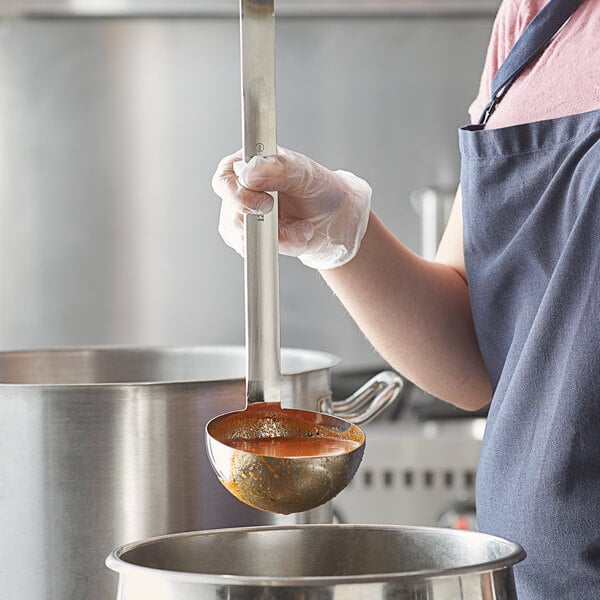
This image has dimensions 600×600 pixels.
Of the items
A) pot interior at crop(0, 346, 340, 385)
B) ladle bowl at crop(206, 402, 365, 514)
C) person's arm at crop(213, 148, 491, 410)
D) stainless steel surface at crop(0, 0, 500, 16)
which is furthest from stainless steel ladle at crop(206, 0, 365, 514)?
stainless steel surface at crop(0, 0, 500, 16)

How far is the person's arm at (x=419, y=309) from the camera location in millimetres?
958

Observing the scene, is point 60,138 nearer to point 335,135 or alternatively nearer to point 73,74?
point 73,74

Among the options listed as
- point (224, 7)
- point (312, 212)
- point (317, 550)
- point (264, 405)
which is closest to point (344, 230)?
point (312, 212)

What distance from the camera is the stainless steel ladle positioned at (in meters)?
0.63

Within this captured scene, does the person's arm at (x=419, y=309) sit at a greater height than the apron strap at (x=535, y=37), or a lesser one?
lesser

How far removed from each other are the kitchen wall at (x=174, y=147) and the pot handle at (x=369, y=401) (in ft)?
5.88

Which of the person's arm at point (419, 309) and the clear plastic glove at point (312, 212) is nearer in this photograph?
the clear plastic glove at point (312, 212)

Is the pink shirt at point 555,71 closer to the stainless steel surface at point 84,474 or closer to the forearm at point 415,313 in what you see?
the forearm at point 415,313

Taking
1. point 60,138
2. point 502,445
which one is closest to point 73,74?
point 60,138

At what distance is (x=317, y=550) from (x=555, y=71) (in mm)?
485

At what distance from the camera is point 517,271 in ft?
2.93

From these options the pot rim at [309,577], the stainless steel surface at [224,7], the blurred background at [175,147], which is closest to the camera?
the pot rim at [309,577]

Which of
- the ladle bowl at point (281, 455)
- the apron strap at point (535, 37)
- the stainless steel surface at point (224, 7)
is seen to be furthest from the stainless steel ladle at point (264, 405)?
the stainless steel surface at point (224, 7)

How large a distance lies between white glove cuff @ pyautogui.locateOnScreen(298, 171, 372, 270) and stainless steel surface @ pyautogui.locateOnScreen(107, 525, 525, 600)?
0.38 meters
